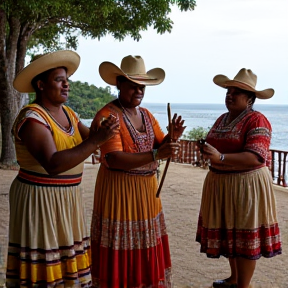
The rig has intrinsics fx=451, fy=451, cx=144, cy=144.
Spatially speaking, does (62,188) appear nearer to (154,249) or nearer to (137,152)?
(137,152)

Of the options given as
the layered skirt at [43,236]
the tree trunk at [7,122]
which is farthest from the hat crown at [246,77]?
the tree trunk at [7,122]

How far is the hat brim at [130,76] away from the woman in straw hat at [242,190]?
513mm

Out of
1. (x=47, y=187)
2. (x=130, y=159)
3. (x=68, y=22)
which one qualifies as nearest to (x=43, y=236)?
(x=47, y=187)

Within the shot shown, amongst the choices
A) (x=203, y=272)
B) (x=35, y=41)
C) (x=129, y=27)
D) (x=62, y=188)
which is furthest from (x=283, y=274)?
(x=35, y=41)

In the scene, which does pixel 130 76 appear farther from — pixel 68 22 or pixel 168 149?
pixel 68 22

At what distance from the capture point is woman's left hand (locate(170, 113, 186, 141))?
2.60 metres

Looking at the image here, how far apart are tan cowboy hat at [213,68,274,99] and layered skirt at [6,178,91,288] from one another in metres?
1.39

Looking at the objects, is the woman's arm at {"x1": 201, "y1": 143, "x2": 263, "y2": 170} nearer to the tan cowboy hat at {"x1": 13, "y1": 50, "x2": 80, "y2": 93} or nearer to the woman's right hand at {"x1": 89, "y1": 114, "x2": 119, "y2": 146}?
the woman's right hand at {"x1": 89, "y1": 114, "x2": 119, "y2": 146}

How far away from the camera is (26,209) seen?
87.7 inches

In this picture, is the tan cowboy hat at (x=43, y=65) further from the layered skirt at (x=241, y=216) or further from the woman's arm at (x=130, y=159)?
the layered skirt at (x=241, y=216)

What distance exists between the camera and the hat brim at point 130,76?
9.14 feet

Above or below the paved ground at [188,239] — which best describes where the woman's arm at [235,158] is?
above

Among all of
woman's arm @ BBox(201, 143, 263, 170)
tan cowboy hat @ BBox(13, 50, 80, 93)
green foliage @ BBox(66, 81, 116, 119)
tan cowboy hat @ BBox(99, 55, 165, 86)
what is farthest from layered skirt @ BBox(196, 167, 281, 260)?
green foliage @ BBox(66, 81, 116, 119)

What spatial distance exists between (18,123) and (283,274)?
2771 millimetres
